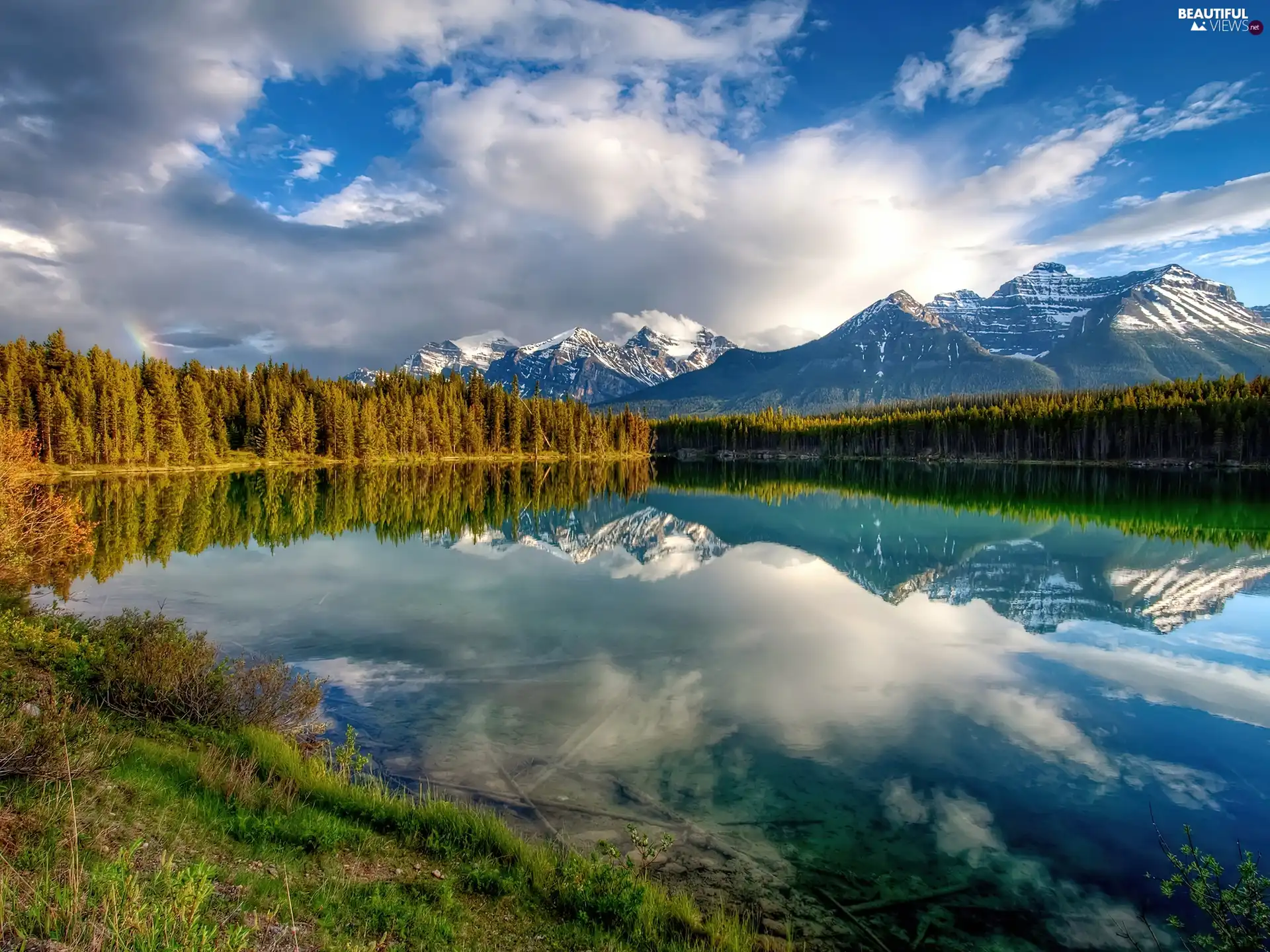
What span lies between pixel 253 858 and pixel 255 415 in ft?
417

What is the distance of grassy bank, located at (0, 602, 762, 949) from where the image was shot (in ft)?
18.4

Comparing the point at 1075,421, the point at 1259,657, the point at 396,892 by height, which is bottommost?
the point at 1259,657

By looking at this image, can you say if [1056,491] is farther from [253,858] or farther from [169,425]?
[169,425]

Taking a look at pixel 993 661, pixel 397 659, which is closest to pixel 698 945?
pixel 397 659

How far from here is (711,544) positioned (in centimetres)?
4509

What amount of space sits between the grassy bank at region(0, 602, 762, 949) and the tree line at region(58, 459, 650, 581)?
69.5ft

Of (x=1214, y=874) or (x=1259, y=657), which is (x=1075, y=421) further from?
(x=1214, y=874)

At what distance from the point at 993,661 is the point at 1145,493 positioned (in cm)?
7432

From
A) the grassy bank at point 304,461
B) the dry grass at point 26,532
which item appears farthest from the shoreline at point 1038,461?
the dry grass at point 26,532

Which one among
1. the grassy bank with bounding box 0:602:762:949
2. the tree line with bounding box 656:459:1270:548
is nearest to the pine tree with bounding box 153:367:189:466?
the tree line with bounding box 656:459:1270:548

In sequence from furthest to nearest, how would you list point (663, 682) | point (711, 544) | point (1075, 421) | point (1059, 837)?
point (1075, 421), point (711, 544), point (663, 682), point (1059, 837)

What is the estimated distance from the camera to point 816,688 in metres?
18.2

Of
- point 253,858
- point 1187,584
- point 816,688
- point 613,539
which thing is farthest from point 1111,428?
point 253,858

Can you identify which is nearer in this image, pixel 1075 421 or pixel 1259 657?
pixel 1259 657
